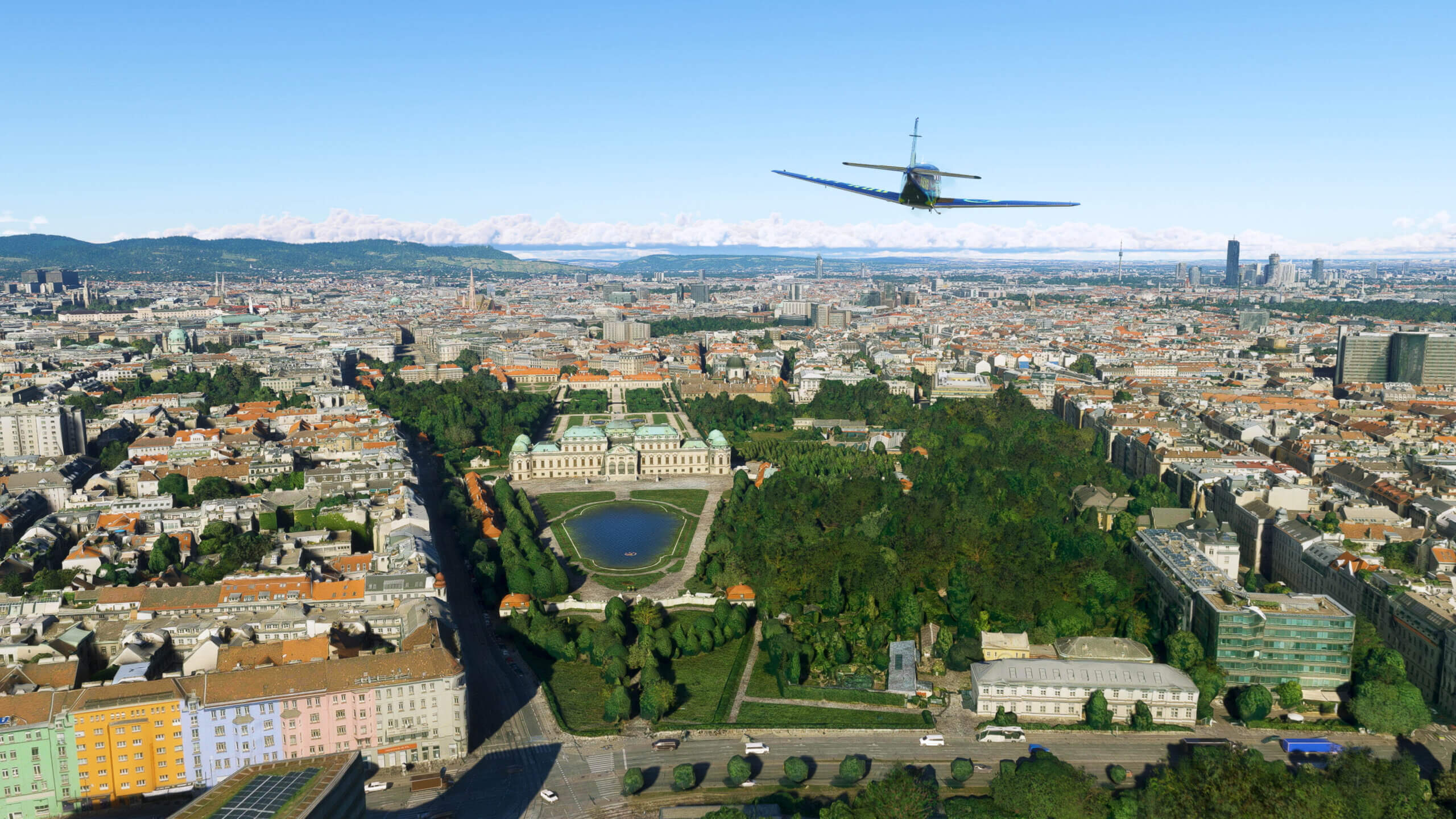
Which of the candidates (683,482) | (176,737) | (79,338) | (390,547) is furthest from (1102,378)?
(79,338)

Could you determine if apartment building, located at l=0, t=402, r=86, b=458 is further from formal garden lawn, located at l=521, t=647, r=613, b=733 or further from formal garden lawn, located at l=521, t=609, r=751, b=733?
formal garden lawn, located at l=521, t=647, r=613, b=733

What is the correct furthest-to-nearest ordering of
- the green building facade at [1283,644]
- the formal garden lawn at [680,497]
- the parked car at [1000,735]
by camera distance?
the formal garden lawn at [680,497]
the green building facade at [1283,644]
the parked car at [1000,735]

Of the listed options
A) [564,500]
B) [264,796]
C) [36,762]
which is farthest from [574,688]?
[564,500]

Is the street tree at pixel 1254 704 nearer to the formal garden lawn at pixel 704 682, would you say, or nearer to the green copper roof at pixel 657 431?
the formal garden lawn at pixel 704 682

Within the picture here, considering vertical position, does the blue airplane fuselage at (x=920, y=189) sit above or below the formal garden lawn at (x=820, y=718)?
above

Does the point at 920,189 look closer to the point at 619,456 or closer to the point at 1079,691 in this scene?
the point at 1079,691

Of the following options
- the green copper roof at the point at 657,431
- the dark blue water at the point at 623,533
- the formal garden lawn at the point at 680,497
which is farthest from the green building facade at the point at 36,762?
the green copper roof at the point at 657,431

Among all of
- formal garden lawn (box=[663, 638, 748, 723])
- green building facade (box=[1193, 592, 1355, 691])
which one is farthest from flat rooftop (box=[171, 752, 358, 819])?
green building facade (box=[1193, 592, 1355, 691])
